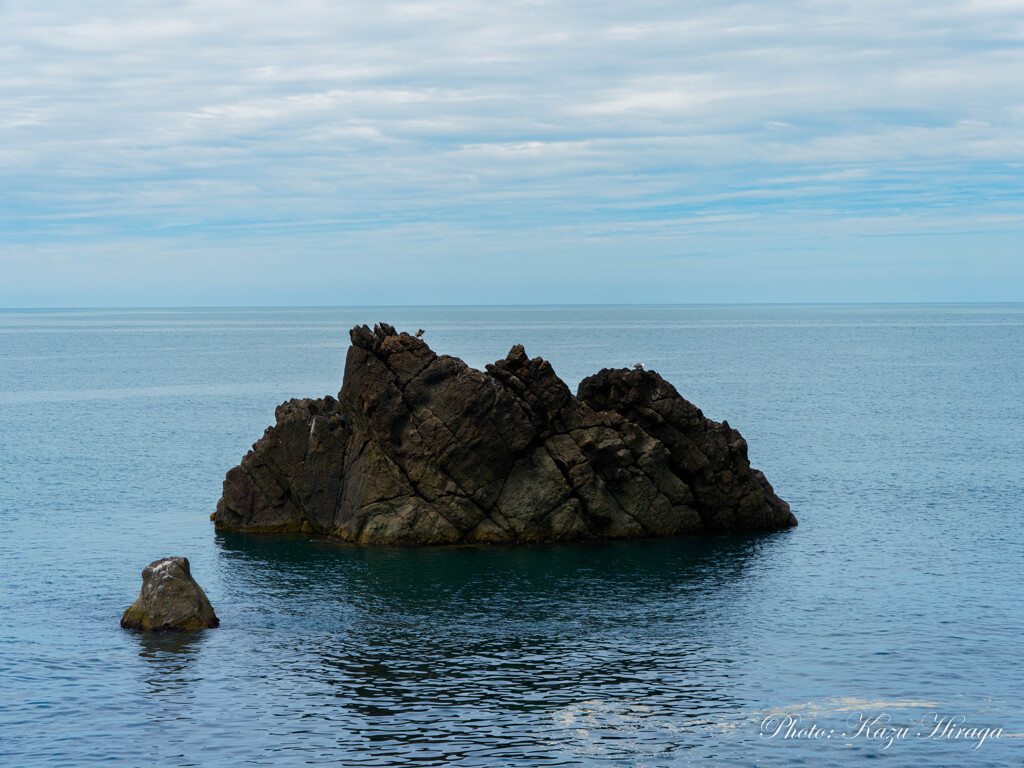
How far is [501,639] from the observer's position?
45938mm

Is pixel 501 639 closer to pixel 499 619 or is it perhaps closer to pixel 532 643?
pixel 532 643

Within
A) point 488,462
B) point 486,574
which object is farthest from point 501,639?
point 488,462

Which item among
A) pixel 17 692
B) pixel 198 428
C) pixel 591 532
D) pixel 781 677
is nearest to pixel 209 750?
pixel 17 692

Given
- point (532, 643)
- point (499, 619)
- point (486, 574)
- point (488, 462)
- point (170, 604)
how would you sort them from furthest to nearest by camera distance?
point (488, 462) < point (486, 574) < point (499, 619) < point (170, 604) < point (532, 643)

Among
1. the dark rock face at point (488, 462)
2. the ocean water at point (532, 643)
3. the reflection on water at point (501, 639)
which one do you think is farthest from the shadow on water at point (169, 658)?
the dark rock face at point (488, 462)

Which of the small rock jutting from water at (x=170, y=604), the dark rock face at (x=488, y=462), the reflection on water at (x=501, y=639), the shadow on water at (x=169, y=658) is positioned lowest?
the shadow on water at (x=169, y=658)

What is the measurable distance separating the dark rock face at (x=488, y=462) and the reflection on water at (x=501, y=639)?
6.39 ft

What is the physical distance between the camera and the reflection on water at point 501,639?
36219 mm

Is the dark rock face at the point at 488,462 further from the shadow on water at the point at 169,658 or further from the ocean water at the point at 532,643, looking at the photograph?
the shadow on water at the point at 169,658

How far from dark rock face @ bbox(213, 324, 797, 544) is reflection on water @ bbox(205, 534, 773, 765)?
6.39 ft

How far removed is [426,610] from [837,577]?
22.0m

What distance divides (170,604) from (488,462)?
21.7m

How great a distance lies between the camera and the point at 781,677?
41.2m

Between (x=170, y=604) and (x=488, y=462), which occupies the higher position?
(x=488, y=462)
